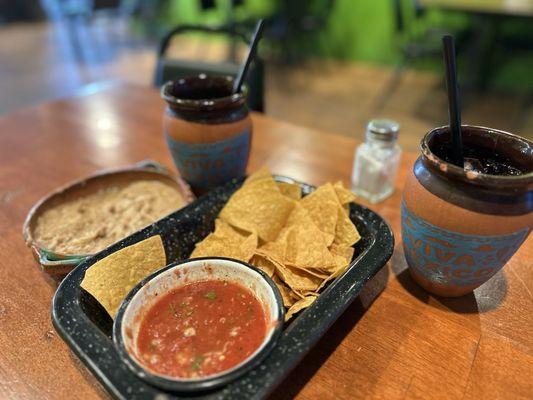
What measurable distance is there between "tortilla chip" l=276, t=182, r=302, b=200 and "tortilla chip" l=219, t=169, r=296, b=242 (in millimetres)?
37

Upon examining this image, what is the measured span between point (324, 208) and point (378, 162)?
0.29 m

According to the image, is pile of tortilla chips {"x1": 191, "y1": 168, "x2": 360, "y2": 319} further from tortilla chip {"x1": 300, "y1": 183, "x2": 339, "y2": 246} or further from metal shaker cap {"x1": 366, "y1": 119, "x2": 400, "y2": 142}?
metal shaker cap {"x1": 366, "y1": 119, "x2": 400, "y2": 142}

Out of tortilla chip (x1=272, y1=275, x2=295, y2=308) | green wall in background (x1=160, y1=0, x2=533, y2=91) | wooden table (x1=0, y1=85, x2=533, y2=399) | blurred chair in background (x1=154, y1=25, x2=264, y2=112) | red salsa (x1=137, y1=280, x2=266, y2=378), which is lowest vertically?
green wall in background (x1=160, y1=0, x2=533, y2=91)

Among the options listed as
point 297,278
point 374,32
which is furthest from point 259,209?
point 374,32

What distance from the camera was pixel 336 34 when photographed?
519 cm

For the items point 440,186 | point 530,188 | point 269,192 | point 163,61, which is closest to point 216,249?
point 269,192

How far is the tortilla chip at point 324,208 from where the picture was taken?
833 millimetres

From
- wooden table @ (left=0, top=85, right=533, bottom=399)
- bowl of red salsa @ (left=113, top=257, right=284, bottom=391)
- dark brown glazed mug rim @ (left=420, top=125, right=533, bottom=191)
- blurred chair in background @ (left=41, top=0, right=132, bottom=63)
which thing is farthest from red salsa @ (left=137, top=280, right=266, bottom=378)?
blurred chair in background @ (left=41, top=0, right=132, bottom=63)

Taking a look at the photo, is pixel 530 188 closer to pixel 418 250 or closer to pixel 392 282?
pixel 418 250

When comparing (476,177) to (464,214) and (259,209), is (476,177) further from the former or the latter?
(259,209)

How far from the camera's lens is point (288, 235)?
0.83 m

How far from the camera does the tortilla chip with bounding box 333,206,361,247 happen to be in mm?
811

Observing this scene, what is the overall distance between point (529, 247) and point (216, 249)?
2.33 feet

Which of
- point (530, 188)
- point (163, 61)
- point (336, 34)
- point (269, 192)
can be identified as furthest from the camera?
point (336, 34)
